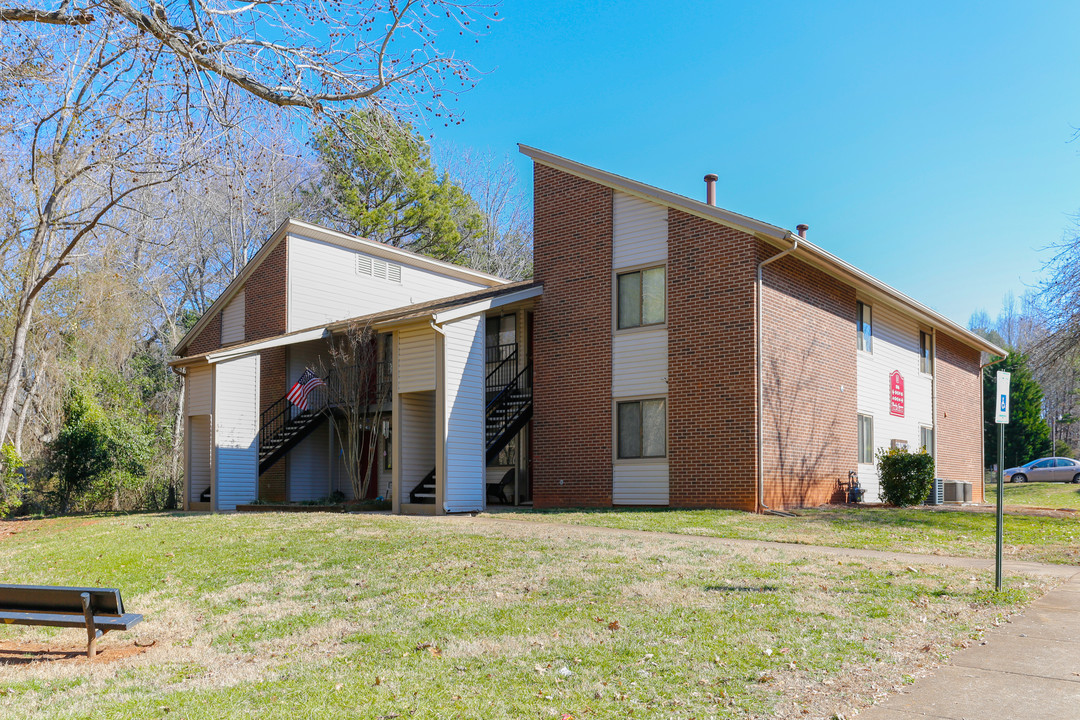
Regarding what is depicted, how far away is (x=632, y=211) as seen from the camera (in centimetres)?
1892

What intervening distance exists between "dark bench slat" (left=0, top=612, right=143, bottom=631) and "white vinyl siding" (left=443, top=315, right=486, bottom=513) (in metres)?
10.6

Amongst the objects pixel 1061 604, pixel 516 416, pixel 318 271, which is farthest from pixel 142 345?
pixel 1061 604

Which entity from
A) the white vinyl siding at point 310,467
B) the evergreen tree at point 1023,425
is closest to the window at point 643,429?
the white vinyl siding at point 310,467

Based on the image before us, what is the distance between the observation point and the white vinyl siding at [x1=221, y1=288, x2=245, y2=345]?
26.8m

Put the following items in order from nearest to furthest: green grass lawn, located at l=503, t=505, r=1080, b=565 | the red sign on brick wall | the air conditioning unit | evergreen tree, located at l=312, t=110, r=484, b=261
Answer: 1. green grass lawn, located at l=503, t=505, r=1080, b=565
2. the air conditioning unit
3. the red sign on brick wall
4. evergreen tree, located at l=312, t=110, r=484, b=261

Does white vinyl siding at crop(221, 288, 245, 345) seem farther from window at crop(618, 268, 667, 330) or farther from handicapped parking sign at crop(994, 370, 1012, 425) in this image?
handicapped parking sign at crop(994, 370, 1012, 425)

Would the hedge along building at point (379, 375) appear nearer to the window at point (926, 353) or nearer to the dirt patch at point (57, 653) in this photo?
the dirt patch at point (57, 653)

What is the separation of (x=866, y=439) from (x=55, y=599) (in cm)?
1854

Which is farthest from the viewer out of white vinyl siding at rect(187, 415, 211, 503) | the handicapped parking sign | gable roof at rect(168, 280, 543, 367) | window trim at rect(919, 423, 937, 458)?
window trim at rect(919, 423, 937, 458)

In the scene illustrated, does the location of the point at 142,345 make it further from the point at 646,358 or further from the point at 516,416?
the point at 646,358

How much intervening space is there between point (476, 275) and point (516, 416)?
1048 cm

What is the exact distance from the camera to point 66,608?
7.37 meters

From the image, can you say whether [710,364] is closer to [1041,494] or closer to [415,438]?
[415,438]

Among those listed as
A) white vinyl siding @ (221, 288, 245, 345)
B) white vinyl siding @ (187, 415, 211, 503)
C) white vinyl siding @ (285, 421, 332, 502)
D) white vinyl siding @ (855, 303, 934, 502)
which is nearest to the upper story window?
white vinyl siding @ (855, 303, 934, 502)
